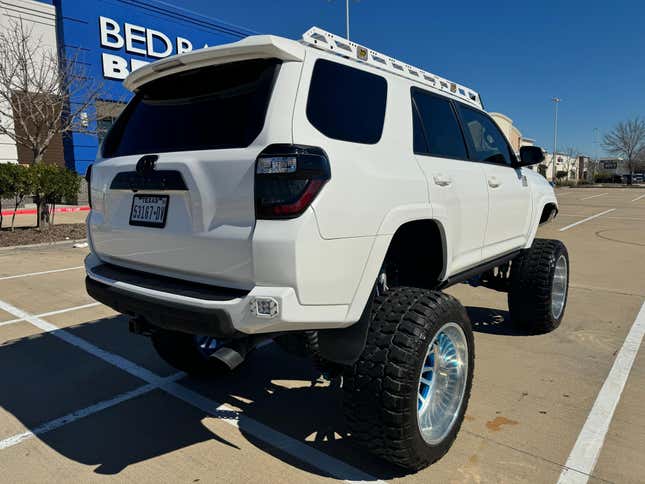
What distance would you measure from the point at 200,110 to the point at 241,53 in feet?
1.33

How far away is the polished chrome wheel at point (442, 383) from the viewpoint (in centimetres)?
258

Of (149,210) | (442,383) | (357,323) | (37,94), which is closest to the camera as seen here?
(357,323)

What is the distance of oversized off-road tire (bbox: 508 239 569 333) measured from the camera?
4.36m

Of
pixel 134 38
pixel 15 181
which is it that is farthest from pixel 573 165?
pixel 15 181

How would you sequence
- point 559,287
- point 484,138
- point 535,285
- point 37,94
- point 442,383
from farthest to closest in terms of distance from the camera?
1. point 37,94
2. point 559,287
3. point 535,285
4. point 484,138
5. point 442,383

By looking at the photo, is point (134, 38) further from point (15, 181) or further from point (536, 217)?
point (536, 217)

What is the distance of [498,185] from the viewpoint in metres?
3.78

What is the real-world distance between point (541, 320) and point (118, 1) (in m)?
20.0

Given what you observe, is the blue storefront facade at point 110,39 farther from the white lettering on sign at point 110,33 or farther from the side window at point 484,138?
the side window at point 484,138

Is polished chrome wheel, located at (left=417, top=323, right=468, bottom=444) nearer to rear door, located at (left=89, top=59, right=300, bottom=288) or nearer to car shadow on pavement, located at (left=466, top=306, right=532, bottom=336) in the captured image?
rear door, located at (left=89, top=59, right=300, bottom=288)

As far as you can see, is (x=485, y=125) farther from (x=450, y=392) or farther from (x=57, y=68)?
(x=57, y=68)

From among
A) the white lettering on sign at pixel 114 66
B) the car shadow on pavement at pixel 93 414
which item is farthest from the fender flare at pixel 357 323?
the white lettering on sign at pixel 114 66

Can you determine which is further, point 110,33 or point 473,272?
point 110,33

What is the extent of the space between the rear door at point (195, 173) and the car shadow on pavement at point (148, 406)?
108 centimetres
